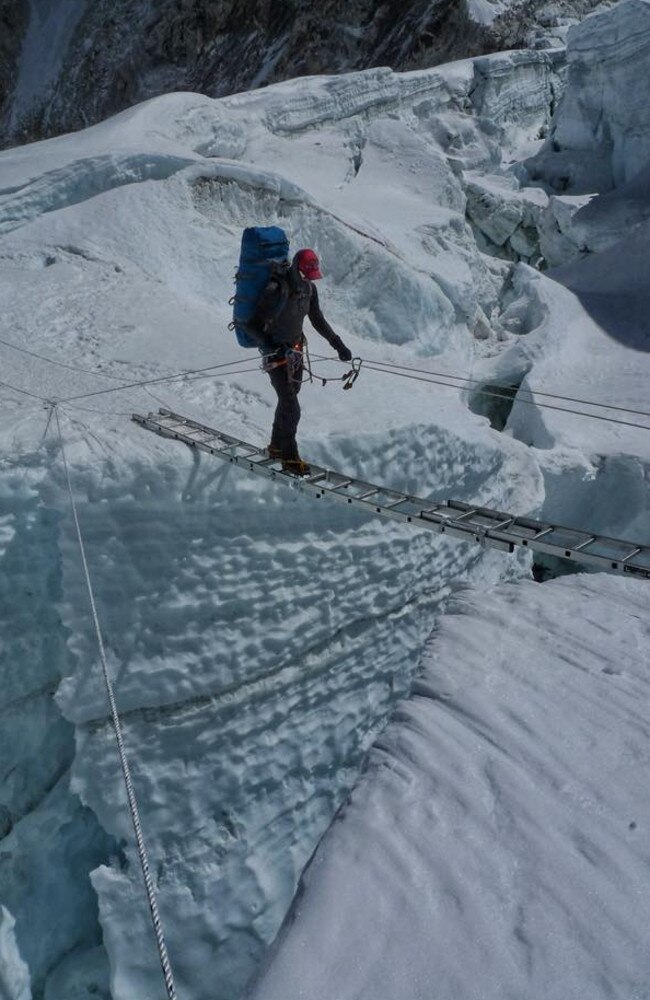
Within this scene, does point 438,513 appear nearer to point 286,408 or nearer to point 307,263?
point 286,408

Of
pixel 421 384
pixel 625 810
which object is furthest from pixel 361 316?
pixel 625 810

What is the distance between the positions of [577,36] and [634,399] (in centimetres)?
885

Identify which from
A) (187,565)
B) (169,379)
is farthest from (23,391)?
(187,565)

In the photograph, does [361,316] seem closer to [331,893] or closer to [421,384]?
[421,384]

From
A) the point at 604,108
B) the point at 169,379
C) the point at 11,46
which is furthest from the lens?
the point at 11,46

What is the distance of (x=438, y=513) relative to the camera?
331 cm

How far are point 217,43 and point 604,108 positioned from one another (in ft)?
51.7

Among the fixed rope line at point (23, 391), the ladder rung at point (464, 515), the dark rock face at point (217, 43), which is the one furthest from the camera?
the dark rock face at point (217, 43)

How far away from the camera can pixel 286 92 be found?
11.8m

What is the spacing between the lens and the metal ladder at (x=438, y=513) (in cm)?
264

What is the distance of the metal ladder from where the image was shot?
8.66ft

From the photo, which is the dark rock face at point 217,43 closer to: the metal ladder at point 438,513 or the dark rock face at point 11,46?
the dark rock face at point 11,46

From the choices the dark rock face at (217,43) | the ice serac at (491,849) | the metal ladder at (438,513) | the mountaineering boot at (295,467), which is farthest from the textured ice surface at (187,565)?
the dark rock face at (217,43)

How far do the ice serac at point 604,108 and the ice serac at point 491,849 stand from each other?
12878 mm
